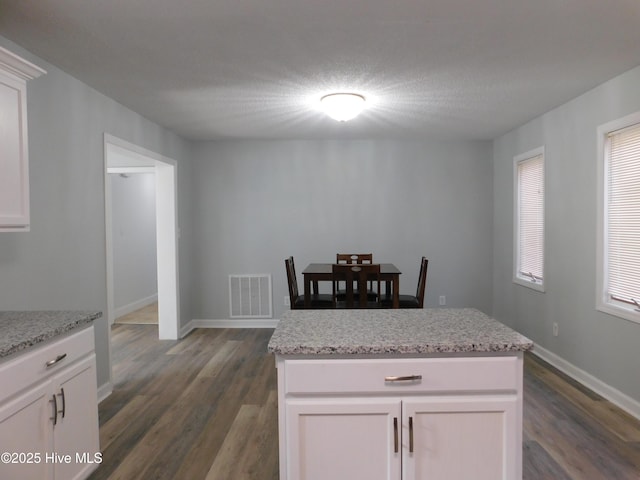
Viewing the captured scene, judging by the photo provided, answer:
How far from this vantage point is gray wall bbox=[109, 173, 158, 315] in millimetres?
6270

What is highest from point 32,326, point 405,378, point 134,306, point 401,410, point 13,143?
point 13,143

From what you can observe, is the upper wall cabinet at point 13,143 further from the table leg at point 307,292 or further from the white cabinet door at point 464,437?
the table leg at point 307,292

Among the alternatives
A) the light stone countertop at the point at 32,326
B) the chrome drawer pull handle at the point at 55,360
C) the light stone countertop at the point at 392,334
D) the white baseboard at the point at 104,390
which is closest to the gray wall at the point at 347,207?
the white baseboard at the point at 104,390

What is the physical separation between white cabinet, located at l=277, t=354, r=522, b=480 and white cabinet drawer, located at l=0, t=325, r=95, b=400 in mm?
1004

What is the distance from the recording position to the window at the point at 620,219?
2.89 metres

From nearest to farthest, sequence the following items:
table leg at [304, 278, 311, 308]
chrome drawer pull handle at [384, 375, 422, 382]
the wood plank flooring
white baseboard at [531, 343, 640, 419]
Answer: chrome drawer pull handle at [384, 375, 422, 382] → the wood plank flooring → white baseboard at [531, 343, 640, 419] → table leg at [304, 278, 311, 308]

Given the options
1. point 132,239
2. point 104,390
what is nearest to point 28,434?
point 104,390

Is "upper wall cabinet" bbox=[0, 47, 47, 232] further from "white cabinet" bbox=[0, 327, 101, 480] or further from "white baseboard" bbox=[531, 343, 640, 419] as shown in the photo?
"white baseboard" bbox=[531, 343, 640, 419]

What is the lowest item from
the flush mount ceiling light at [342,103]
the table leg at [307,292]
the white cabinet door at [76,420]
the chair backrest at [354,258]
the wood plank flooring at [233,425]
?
the wood plank flooring at [233,425]

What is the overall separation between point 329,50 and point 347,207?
9.62 ft

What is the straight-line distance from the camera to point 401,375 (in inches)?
58.8

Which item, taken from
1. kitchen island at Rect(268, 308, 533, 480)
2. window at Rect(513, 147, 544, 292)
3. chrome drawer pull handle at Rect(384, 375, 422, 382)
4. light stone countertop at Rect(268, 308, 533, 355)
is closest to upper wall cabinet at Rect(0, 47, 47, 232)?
light stone countertop at Rect(268, 308, 533, 355)

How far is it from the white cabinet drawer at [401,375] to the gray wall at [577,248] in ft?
6.50

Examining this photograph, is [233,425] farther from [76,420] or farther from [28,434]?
[28,434]
